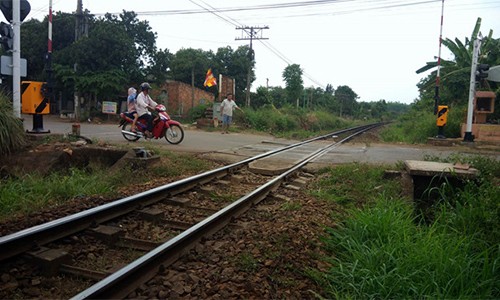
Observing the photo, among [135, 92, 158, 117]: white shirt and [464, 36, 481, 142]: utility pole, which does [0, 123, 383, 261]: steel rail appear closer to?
[135, 92, 158, 117]: white shirt

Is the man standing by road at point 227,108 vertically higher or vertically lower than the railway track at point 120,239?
higher

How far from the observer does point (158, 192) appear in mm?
5047

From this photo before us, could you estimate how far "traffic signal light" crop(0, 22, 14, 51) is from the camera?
7.84m

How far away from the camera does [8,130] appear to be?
7.09m

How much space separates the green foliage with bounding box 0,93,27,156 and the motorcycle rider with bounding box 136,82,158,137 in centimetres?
302

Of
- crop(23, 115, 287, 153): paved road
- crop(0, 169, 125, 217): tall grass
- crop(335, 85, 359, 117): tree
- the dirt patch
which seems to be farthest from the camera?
crop(335, 85, 359, 117): tree

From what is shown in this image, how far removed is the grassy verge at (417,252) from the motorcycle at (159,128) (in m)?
6.51

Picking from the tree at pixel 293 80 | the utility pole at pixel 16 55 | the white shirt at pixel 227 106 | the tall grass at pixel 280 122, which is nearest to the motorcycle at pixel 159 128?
the utility pole at pixel 16 55

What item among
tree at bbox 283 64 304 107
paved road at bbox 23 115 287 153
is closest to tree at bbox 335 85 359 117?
tree at bbox 283 64 304 107

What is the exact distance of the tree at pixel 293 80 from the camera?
3716 cm

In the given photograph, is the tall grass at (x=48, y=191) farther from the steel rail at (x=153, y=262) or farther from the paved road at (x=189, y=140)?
the paved road at (x=189, y=140)

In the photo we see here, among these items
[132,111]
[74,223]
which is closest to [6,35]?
[132,111]

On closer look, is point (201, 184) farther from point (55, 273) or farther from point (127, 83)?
point (127, 83)

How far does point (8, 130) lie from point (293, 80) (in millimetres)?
32449
